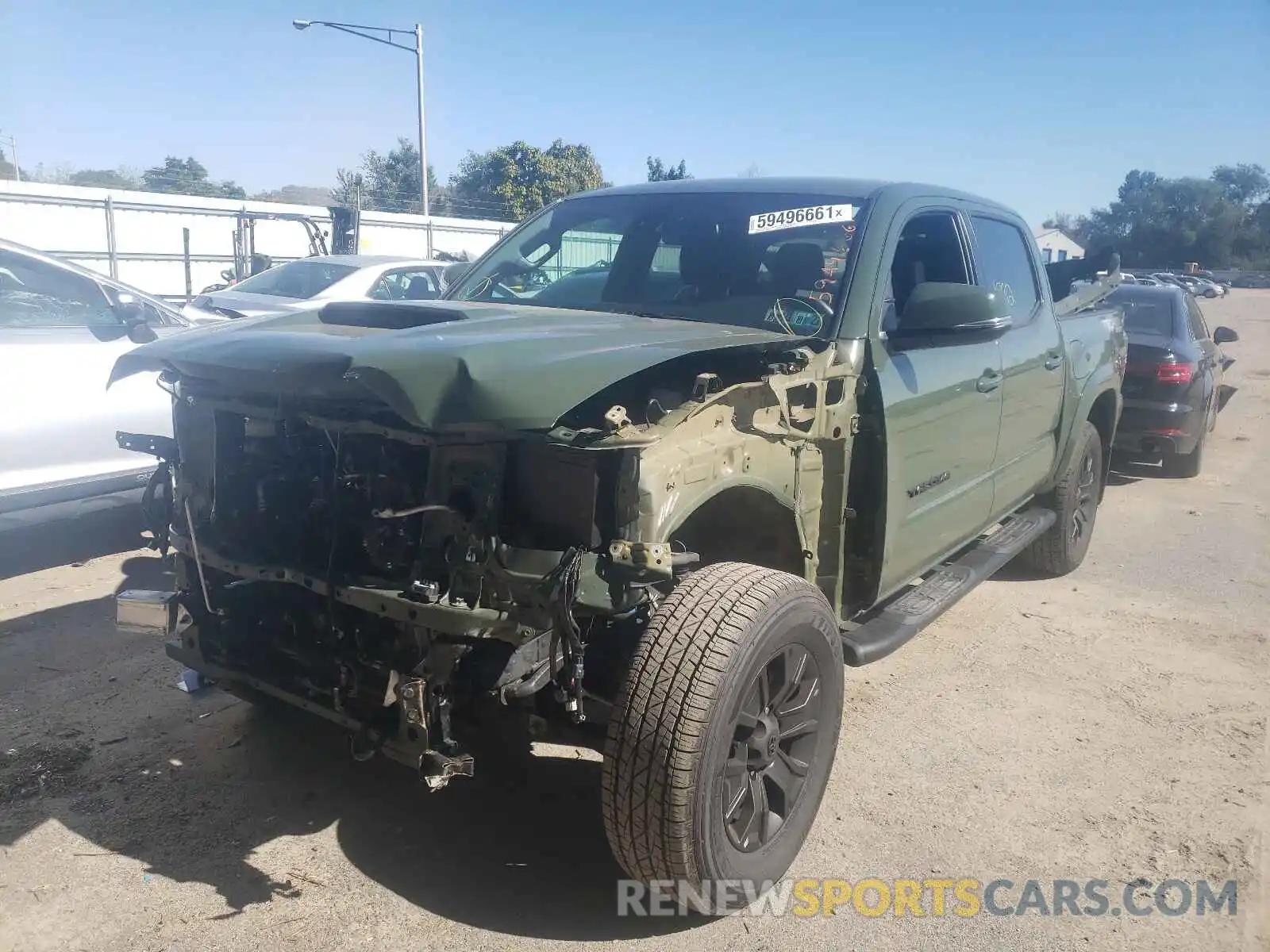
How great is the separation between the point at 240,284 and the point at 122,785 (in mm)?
8423

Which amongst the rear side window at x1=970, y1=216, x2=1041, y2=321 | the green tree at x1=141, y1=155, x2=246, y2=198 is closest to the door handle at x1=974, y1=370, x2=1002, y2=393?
the rear side window at x1=970, y1=216, x2=1041, y2=321

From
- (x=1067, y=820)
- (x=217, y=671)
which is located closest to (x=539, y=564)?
(x=217, y=671)

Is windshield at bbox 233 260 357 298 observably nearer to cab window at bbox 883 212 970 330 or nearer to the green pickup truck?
the green pickup truck

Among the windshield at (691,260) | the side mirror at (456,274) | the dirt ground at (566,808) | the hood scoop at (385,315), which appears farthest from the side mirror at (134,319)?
the hood scoop at (385,315)

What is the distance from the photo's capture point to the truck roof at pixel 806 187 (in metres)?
3.77

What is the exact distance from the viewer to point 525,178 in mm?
38188

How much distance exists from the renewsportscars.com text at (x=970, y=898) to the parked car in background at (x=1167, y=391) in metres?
6.35

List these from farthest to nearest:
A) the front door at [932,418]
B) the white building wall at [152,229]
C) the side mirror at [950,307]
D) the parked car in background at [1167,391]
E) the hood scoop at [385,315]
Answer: the white building wall at [152,229] → the parked car in background at [1167,391] → the front door at [932,418] → the side mirror at [950,307] → the hood scoop at [385,315]

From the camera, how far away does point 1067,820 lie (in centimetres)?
329

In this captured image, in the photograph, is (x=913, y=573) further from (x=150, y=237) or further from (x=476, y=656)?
(x=150, y=237)

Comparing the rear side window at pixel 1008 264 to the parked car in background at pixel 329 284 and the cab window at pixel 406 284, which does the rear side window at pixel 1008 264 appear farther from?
the cab window at pixel 406 284

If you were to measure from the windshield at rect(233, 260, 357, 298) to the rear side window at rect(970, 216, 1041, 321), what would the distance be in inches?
279

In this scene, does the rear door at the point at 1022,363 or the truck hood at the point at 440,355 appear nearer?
the truck hood at the point at 440,355

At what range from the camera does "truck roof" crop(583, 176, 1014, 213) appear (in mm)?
3766
